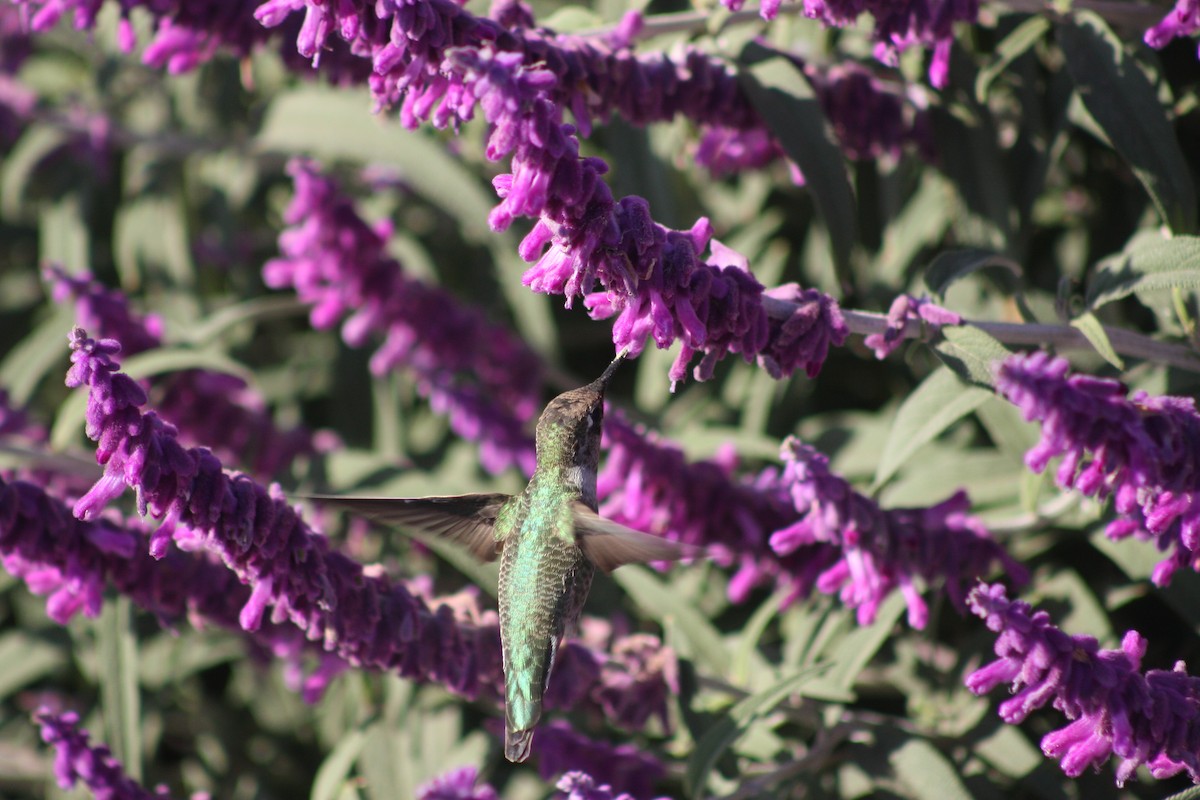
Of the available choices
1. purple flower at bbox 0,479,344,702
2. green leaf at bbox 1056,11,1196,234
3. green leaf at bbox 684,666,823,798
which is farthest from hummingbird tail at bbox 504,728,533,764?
green leaf at bbox 1056,11,1196,234

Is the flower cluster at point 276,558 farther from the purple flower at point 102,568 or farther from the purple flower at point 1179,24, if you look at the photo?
the purple flower at point 1179,24

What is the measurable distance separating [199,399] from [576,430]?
1.93 metres

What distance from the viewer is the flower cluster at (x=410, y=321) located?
3986 millimetres

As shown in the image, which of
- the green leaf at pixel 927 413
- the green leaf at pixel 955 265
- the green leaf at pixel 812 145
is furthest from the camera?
the green leaf at pixel 812 145

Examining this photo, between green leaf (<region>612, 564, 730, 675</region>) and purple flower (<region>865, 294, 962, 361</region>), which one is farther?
green leaf (<region>612, 564, 730, 675</region>)

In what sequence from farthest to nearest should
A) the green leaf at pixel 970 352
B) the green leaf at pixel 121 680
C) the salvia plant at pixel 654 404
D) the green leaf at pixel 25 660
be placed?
the green leaf at pixel 25 660 < the green leaf at pixel 121 680 < the green leaf at pixel 970 352 < the salvia plant at pixel 654 404

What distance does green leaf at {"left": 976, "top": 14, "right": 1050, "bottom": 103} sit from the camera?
3.08 metres

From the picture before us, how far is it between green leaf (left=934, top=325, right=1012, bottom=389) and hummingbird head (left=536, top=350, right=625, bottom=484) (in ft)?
2.81

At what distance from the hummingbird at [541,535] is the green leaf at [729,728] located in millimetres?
429

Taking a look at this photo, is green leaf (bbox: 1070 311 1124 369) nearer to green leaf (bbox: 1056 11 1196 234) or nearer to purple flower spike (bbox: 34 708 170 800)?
green leaf (bbox: 1056 11 1196 234)

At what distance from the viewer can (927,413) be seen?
106 inches

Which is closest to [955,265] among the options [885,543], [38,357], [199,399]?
[885,543]

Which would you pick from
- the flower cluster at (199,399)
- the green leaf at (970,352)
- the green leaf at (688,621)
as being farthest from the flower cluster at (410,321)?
the green leaf at (970,352)

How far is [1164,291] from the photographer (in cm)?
286
